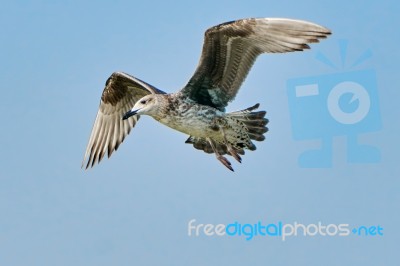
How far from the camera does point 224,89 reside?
9156 mm

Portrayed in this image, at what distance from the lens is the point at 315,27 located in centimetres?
834

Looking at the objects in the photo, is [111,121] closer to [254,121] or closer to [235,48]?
[254,121]

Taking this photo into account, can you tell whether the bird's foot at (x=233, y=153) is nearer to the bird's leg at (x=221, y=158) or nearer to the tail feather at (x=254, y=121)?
the bird's leg at (x=221, y=158)

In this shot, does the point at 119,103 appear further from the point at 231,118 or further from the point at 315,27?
the point at 315,27

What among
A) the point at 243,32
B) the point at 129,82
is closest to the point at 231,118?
the point at 243,32

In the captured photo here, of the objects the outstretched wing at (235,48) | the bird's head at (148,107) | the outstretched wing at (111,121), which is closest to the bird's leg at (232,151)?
the outstretched wing at (235,48)

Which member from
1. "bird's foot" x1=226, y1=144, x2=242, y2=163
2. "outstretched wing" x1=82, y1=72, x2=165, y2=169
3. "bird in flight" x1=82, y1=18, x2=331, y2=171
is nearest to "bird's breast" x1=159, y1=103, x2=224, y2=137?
"bird in flight" x1=82, y1=18, x2=331, y2=171

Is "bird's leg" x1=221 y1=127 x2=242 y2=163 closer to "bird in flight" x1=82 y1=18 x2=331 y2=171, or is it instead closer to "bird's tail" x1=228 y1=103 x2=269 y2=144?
"bird in flight" x1=82 y1=18 x2=331 y2=171

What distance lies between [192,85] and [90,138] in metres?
2.22

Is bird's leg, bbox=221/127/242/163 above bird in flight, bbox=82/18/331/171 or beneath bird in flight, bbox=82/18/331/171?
beneath

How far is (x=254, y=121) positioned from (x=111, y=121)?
7.02 feet

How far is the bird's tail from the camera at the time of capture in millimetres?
9258

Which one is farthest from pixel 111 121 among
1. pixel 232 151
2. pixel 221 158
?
pixel 232 151

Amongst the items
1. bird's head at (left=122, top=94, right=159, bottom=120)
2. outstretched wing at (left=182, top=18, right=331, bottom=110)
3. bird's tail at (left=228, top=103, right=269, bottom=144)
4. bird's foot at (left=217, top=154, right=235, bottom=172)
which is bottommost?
bird's foot at (left=217, top=154, right=235, bottom=172)
